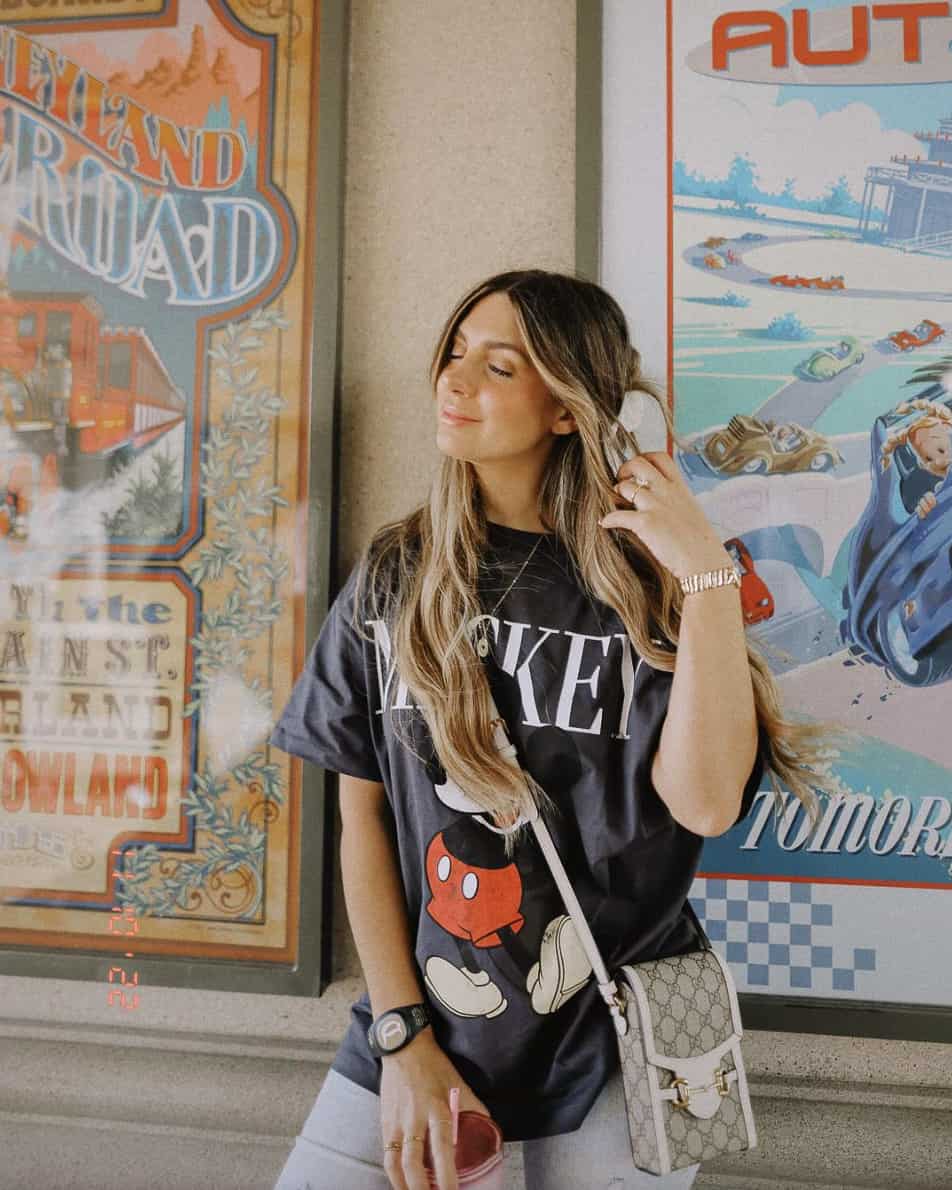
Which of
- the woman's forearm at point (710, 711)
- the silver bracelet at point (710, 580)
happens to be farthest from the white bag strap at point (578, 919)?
the silver bracelet at point (710, 580)

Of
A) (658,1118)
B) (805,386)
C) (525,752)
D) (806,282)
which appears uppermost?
(806,282)

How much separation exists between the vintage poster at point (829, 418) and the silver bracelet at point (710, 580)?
35cm

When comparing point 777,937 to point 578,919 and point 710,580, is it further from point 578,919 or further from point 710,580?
point 710,580

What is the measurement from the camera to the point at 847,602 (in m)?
1.18

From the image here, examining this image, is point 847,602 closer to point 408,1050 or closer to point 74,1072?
point 408,1050

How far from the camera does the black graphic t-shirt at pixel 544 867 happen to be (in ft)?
2.92

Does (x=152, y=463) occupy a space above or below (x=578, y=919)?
above

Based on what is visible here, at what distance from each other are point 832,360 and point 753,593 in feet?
1.11

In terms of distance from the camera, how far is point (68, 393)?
1.33 metres

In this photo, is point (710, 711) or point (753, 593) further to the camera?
point (753, 593)

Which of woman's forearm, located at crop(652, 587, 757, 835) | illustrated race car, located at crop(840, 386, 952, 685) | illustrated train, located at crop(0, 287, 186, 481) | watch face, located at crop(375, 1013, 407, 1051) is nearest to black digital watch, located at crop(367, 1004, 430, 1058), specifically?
watch face, located at crop(375, 1013, 407, 1051)

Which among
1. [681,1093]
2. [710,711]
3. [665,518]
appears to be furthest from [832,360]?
[681,1093]

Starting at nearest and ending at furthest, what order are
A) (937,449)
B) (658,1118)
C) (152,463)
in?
1. (658,1118)
2. (937,449)
3. (152,463)

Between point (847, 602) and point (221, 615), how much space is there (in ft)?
2.95
